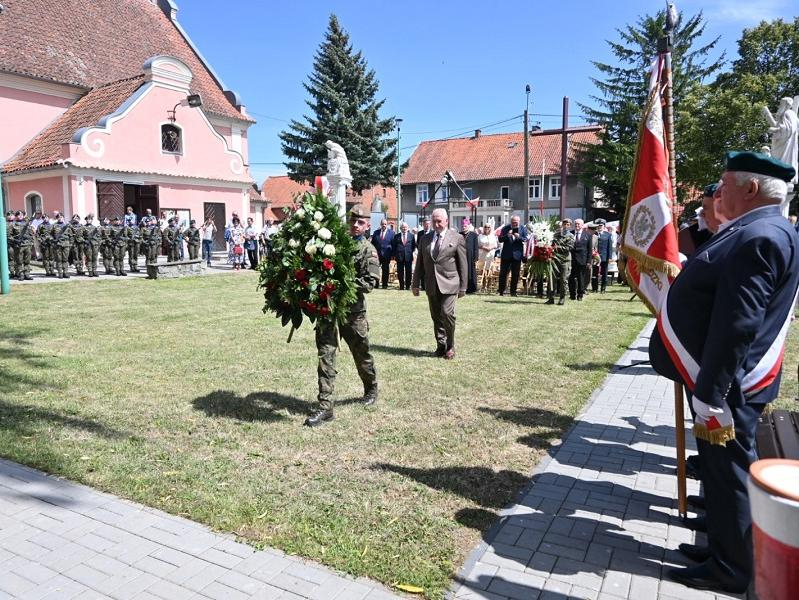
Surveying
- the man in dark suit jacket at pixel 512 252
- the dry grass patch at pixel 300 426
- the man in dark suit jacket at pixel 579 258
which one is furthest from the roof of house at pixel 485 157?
the dry grass patch at pixel 300 426

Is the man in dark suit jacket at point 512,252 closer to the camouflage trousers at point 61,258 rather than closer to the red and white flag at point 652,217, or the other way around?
the red and white flag at point 652,217

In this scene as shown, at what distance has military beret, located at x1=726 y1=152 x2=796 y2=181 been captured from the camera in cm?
277

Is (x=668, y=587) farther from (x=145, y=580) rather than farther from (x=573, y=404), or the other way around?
(x=573, y=404)

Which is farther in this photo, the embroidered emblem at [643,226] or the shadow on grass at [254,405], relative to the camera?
the shadow on grass at [254,405]

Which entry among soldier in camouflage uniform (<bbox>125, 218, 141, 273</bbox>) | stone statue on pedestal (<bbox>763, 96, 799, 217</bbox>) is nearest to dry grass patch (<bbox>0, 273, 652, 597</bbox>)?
stone statue on pedestal (<bbox>763, 96, 799, 217</bbox>)

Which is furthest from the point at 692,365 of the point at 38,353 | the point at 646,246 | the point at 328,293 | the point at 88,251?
the point at 88,251

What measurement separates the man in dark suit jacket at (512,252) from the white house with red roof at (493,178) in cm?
3303

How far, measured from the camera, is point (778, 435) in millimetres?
3369

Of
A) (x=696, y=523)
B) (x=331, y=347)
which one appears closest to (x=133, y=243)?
(x=331, y=347)

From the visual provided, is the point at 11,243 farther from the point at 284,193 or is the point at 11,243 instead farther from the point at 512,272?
the point at 284,193

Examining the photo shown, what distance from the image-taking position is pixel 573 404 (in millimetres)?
6402

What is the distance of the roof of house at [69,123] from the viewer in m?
24.6

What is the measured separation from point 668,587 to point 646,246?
81.6 inches

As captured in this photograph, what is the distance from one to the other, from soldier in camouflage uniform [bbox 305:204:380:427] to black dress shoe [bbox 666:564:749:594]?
3323 mm
